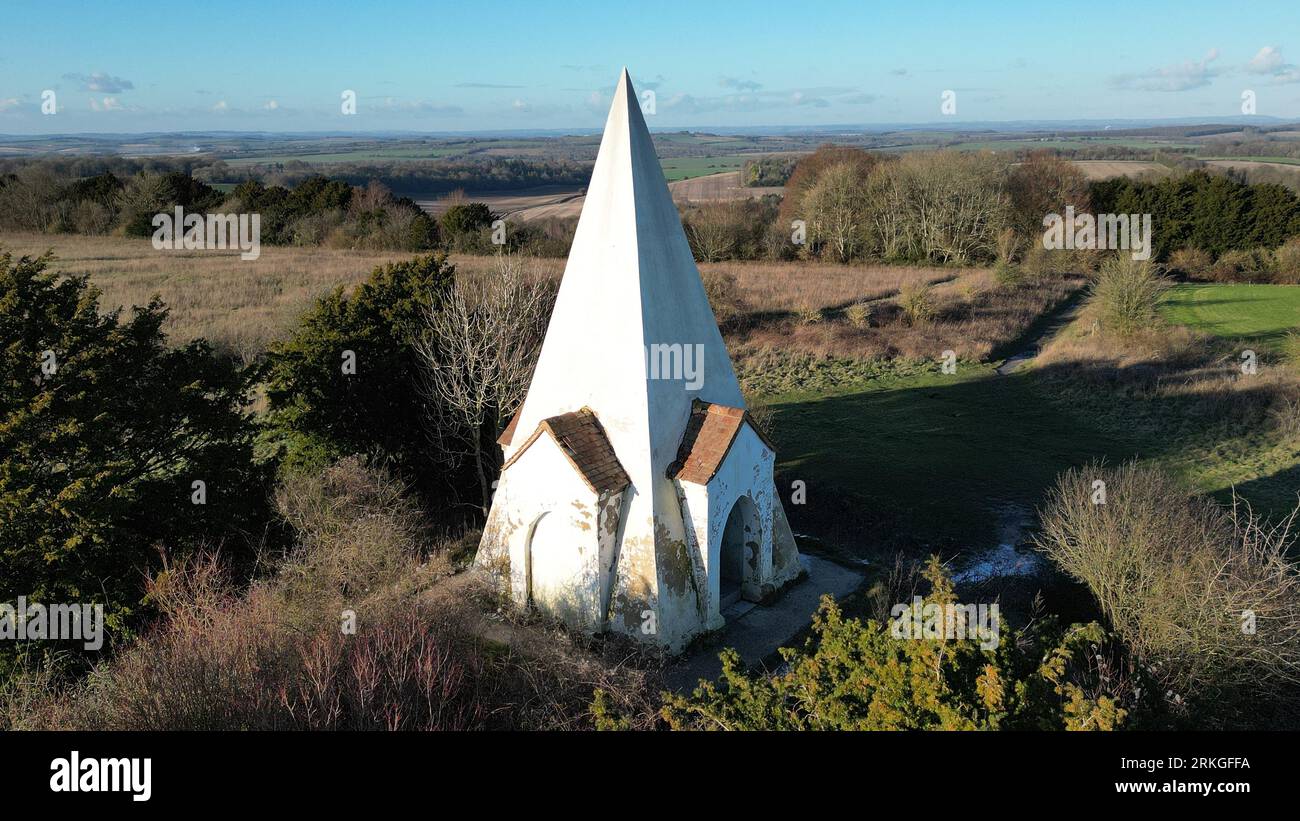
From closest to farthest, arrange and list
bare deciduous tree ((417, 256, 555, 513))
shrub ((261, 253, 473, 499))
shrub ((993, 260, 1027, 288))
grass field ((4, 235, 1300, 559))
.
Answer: shrub ((261, 253, 473, 499)) → bare deciduous tree ((417, 256, 555, 513)) → grass field ((4, 235, 1300, 559)) → shrub ((993, 260, 1027, 288))

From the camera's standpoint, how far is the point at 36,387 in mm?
13195

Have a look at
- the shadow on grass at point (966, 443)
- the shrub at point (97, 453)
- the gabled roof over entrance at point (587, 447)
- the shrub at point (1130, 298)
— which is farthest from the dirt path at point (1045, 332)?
the shrub at point (97, 453)

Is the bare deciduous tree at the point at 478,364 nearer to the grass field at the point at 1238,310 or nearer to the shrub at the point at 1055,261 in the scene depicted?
the grass field at the point at 1238,310

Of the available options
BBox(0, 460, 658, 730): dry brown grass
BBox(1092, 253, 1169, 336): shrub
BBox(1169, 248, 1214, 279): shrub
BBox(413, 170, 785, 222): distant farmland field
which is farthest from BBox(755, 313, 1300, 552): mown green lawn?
BBox(1169, 248, 1214, 279): shrub

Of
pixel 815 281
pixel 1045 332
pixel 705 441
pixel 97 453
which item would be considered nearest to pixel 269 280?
pixel 815 281

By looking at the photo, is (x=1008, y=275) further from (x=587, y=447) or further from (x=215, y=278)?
(x=215, y=278)

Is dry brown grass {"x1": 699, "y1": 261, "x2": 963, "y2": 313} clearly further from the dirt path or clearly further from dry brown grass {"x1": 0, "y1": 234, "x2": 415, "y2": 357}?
dry brown grass {"x1": 0, "y1": 234, "x2": 415, "y2": 357}

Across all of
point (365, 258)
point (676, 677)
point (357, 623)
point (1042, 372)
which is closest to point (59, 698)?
point (357, 623)

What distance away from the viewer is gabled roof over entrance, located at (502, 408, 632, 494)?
1177cm

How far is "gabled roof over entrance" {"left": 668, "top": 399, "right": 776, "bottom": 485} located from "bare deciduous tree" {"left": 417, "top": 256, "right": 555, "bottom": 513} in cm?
855

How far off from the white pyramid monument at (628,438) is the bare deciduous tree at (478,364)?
7.52m

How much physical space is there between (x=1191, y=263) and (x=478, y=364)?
64.8 metres

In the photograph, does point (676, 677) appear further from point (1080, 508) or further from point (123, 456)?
point (123, 456)

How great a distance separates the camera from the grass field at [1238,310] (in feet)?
139
